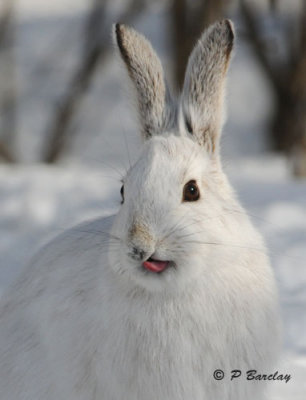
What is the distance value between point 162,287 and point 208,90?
2.45 ft

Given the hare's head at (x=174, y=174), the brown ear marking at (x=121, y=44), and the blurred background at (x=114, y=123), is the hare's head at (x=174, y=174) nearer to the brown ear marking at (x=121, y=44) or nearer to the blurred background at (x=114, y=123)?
the brown ear marking at (x=121, y=44)

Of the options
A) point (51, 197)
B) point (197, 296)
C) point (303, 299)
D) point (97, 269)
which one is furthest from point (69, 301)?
point (51, 197)

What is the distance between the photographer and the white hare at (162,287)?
8.50ft

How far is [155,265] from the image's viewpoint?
2.51 m

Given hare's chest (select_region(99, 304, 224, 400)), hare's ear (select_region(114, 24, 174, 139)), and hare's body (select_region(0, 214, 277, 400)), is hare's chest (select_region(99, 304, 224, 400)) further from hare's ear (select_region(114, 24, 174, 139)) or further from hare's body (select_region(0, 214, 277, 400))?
hare's ear (select_region(114, 24, 174, 139))

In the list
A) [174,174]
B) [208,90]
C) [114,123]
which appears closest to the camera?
[174,174]

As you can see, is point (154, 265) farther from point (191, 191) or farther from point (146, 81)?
point (146, 81)

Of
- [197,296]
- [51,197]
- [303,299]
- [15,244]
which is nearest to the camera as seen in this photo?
[197,296]

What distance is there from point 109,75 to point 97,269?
10545 mm

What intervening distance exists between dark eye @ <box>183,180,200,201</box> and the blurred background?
0.43 meters

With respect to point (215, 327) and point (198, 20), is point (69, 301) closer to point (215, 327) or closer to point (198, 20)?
point (215, 327)

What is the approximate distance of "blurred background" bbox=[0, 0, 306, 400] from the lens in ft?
14.7

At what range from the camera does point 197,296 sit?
269 cm

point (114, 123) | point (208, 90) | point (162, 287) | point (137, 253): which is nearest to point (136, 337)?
point (162, 287)
